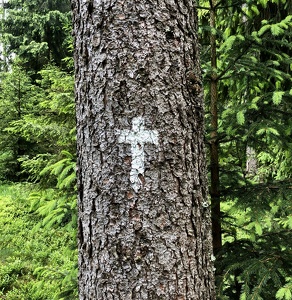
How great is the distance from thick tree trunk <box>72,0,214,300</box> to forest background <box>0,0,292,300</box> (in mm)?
914

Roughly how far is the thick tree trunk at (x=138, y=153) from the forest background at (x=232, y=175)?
914 millimetres

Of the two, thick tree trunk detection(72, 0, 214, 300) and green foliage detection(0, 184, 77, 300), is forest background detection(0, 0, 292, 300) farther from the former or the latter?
thick tree trunk detection(72, 0, 214, 300)

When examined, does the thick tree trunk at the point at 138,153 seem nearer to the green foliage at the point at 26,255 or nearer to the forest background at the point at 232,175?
the forest background at the point at 232,175

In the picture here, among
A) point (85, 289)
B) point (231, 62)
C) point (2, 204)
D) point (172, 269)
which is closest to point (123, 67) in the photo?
point (172, 269)

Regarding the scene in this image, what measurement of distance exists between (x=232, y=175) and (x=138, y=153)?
65.4 inches

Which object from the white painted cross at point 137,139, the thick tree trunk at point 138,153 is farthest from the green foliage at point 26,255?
the white painted cross at point 137,139

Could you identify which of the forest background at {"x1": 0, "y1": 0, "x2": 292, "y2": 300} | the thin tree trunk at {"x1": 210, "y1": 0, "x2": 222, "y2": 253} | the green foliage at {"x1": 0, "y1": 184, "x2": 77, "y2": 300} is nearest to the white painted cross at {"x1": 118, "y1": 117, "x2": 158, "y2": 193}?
the forest background at {"x1": 0, "y1": 0, "x2": 292, "y2": 300}

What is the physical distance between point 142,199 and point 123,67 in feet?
1.63

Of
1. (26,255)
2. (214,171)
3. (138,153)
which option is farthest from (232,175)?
(26,255)

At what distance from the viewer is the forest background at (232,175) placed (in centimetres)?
223

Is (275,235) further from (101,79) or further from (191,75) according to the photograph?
(101,79)

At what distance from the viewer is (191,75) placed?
137 cm

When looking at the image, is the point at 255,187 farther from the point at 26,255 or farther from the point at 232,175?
the point at 26,255

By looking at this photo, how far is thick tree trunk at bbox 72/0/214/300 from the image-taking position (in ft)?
4.12
